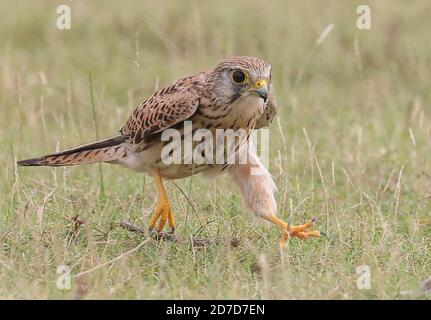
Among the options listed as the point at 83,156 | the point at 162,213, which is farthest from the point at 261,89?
the point at 83,156

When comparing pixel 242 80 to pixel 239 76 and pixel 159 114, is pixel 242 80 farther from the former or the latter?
pixel 159 114

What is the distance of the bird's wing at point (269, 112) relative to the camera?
5859 millimetres

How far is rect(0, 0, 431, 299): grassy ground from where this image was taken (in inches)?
197

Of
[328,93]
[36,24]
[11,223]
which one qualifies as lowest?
[11,223]

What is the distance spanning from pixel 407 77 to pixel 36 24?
391cm

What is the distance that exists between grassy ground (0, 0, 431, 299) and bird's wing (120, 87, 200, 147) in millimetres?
482

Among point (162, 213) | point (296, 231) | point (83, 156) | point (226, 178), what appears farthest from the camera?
point (226, 178)

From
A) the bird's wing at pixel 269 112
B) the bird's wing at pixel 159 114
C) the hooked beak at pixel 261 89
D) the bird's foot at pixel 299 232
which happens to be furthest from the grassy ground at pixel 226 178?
the hooked beak at pixel 261 89

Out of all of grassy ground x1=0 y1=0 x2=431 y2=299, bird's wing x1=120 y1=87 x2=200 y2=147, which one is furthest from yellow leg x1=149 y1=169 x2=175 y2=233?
bird's wing x1=120 y1=87 x2=200 y2=147

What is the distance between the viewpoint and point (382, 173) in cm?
708

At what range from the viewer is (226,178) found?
6.79 m

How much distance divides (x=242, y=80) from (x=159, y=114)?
21.5 inches
